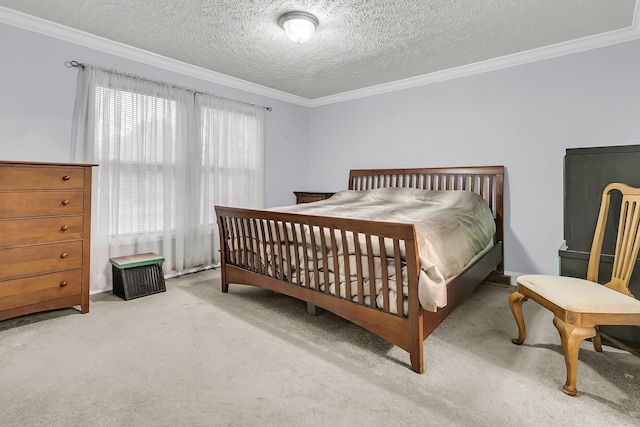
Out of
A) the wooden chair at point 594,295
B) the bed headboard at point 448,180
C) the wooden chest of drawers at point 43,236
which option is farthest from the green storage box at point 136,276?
the wooden chair at point 594,295

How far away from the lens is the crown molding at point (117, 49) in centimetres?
259

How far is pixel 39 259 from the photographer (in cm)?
228

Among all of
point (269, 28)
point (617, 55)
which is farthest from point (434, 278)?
point (617, 55)

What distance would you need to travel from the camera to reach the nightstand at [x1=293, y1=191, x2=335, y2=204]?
183 inches

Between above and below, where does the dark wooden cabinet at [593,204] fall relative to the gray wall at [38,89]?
below

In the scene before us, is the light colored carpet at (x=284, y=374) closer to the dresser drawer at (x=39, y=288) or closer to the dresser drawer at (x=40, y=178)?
the dresser drawer at (x=39, y=288)

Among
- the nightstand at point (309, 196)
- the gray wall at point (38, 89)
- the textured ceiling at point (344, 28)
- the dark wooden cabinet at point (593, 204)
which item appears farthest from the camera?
the nightstand at point (309, 196)

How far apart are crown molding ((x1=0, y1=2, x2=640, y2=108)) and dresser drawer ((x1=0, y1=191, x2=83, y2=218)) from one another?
149 cm

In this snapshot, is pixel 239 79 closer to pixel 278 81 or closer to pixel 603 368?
pixel 278 81

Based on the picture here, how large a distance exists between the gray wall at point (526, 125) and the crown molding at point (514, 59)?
0.06 meters

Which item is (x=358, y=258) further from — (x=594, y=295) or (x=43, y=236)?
(x=43, y=236)

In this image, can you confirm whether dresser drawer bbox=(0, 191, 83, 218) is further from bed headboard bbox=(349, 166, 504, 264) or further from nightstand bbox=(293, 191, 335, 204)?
bed headboard bbox=(349, 166, 504, 264)

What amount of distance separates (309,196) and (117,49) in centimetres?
277

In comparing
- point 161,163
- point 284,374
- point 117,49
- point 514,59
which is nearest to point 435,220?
point 284,374
